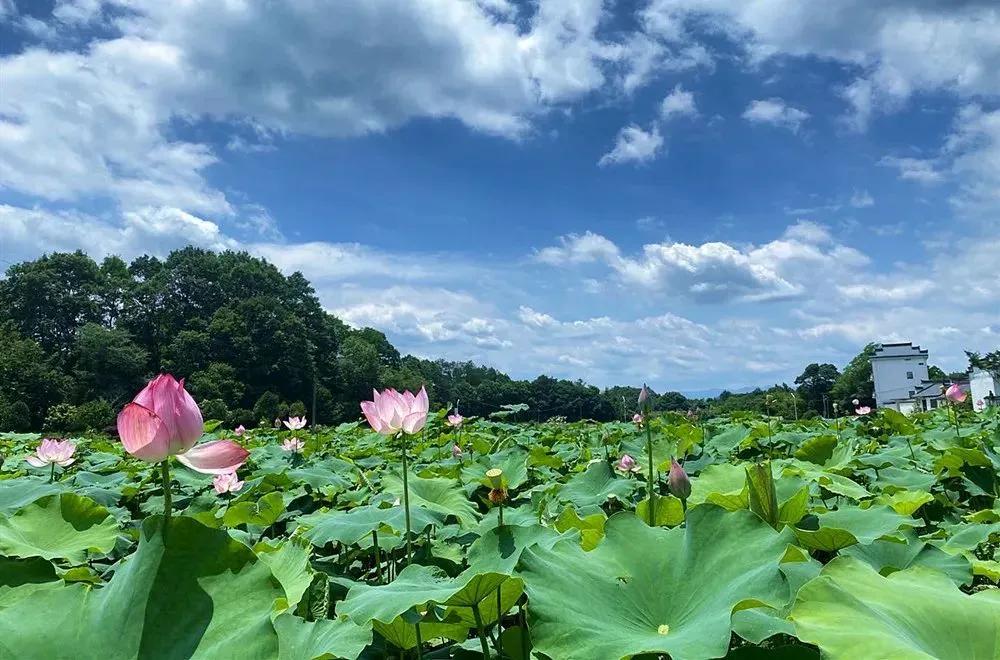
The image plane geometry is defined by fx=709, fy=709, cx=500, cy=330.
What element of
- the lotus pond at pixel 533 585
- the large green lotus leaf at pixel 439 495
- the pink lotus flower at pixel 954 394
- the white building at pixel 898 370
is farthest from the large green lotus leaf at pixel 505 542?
the white building at pixel 898 370

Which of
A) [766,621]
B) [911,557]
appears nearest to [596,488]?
[911,557]

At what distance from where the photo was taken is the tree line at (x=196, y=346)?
33.2 m

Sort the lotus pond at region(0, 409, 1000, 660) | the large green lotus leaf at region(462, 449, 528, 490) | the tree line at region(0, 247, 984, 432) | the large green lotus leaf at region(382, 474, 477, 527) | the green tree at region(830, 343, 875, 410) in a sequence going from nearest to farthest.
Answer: the lotus pond at region(0, 409, 1000, 660), the large green lotus leaf at region(382, 474, 477, 527), the large green lotus leaf at region(462, 449, 528, 490), the tree line at region(0, 247, 984, 432), the green tree at region(830, 343, 875, 410)

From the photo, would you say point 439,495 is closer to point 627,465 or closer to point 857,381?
point 627,465

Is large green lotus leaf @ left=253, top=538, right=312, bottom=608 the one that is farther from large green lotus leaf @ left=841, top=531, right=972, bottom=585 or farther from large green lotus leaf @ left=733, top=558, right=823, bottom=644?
large green lotus leaf @ left=841, top=531, right=972, bottom=585

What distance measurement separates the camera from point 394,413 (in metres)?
1.79

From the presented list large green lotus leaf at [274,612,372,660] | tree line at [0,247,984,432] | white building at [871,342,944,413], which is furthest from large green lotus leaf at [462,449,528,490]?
white building at [871,342,944,413]

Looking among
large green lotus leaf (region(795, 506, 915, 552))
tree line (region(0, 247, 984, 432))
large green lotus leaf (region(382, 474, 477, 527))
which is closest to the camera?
large green lotus leaf (region(795, 506, 915, 552))

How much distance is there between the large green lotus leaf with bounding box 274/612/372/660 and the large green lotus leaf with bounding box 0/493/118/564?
2.84 ft

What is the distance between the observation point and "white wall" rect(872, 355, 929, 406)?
6188cm

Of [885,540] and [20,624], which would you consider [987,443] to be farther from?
[20,624]

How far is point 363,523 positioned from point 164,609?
0.78 metres

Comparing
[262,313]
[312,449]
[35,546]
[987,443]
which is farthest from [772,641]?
[262,313]

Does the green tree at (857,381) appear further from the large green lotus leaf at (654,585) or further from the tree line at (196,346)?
the large green lotus leaf at (654,585)
